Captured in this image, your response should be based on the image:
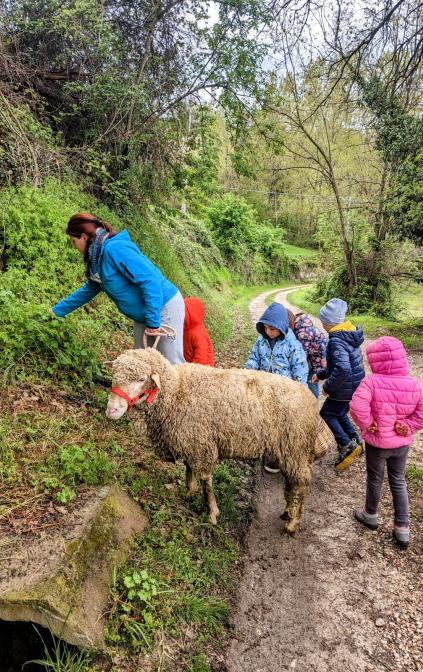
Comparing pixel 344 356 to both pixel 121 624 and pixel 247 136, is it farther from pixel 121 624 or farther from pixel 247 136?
pixel 247 136

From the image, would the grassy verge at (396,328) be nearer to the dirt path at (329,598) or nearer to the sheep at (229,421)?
the dirt path at (329,598)

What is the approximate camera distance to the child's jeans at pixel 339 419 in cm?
488

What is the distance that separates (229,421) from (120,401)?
3.43ft

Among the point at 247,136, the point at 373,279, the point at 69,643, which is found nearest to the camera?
the point at 69,643

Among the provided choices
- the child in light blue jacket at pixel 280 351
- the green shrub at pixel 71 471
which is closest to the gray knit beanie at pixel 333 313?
the child in light blue jacket at pixel 280 351

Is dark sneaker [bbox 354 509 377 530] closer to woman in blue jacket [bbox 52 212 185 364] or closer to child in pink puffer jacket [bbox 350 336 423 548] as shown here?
child in pink puffer jacket [bbox 350 336 423 548]

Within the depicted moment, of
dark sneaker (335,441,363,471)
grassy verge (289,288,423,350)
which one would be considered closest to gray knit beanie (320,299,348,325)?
dark sneaker (335,441,363,471)

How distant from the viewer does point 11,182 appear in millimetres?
6102

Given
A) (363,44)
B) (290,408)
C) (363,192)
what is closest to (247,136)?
(363,44)

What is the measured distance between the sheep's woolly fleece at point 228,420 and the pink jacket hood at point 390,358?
773 mm

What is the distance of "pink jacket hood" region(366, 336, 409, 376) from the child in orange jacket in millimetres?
1902

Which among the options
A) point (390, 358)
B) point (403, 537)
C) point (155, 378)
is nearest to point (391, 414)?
point (390, 358)

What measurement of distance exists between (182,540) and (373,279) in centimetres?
1884

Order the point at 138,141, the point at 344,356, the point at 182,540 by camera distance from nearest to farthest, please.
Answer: the point at 182,540 < the point at 344,356 < the point at 138,141
